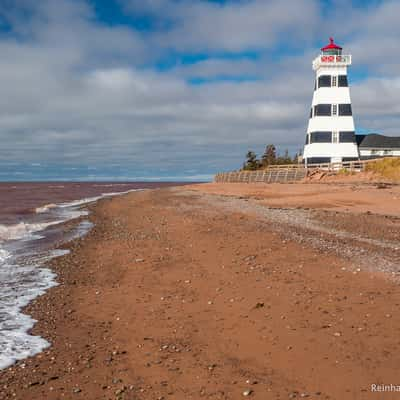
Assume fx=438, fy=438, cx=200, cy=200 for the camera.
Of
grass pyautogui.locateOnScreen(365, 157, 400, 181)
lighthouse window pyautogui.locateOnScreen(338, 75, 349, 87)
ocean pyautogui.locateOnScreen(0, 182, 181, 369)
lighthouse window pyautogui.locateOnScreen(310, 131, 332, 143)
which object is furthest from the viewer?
lighthouse window pyautogui.locateOnScreen(338, 75, 349, 87)

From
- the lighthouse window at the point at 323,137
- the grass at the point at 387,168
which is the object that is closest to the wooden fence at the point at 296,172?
the grass at the point at 387,168

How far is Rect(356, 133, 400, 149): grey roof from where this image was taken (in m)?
48.9

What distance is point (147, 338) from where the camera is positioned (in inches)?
219

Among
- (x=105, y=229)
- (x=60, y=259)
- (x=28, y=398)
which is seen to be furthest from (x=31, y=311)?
(x=105, y=229)

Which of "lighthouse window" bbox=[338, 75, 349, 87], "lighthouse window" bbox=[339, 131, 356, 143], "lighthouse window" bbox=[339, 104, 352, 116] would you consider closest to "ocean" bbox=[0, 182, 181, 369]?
"lighthouse window" bbox=[339, 131, 356, 143]

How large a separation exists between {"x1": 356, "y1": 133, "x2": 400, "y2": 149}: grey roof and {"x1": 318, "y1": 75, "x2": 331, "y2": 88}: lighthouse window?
8.28 m

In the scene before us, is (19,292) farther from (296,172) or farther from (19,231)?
(296,172)

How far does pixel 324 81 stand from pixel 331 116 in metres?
3.97

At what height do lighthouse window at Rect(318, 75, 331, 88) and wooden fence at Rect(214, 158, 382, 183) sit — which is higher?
lighthouse window at Rect(318, 75, 331, 88)

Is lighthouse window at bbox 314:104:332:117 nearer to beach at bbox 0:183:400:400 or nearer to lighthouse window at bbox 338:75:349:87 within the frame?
lighthouse window at bbox 338:75:349:87

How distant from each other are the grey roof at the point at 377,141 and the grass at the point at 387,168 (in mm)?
14686

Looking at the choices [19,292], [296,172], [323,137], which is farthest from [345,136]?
[19,292]

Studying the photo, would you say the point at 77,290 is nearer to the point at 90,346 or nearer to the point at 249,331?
the point at 90,346

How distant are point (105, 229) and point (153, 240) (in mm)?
4713
